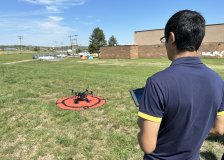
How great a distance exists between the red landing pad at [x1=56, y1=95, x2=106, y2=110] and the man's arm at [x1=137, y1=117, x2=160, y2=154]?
4.76 metres

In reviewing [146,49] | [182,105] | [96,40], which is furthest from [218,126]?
[96,40]

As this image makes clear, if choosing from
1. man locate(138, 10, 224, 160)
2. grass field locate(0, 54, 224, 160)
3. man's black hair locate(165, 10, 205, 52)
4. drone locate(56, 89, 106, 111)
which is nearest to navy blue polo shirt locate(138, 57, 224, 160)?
man locate(138, 10, 224, 160)

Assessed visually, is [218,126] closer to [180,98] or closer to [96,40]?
[180,98]

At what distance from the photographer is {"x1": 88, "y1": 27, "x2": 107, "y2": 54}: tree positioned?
7056 centimetres

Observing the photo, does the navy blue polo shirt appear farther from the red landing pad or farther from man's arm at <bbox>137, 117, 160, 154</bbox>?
the red landing pad

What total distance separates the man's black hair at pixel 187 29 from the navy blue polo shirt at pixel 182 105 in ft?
0.34

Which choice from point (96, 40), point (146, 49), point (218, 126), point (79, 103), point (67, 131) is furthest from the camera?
point (96, 40)

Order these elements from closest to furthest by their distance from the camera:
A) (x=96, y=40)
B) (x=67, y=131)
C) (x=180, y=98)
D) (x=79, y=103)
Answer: (x=180, y=98) < (x=67, y=131) < (x=79, y=103) < (x=96, y=40)

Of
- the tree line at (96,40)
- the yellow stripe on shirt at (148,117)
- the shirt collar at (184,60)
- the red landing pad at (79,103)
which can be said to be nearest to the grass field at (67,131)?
the red landing pad at (79,103)

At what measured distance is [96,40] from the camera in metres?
71.4

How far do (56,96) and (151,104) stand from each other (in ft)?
21.3

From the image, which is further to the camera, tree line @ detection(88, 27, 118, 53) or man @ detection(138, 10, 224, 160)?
tree line @ detection(88, 27, 118, 53)

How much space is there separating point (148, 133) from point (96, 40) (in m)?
70.9

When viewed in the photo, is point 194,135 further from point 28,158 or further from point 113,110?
point 113,110
